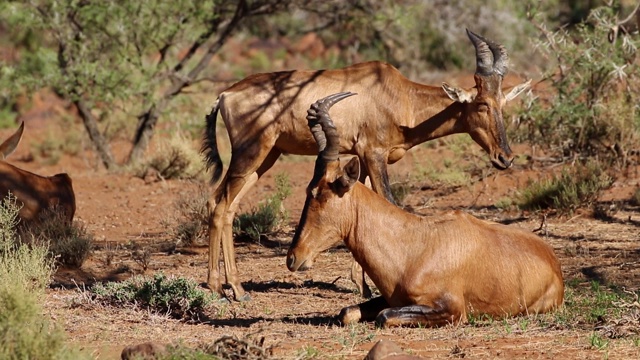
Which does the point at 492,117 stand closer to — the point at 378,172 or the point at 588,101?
the point at 378,172

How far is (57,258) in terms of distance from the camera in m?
11.6

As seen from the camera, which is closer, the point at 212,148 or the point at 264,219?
the point at 212,148

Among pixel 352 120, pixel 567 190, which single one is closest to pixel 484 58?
pixel 352 120

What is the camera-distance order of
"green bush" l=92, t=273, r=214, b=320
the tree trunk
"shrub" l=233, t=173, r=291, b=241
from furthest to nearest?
1. the tree trunk
2. "shrub" l=233, t=173, r=291, b=241
3. "green bush" l=92, t=273, r=214, b=320

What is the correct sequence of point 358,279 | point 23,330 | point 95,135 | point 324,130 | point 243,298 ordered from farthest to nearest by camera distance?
point 95,135, point 358,279, point 243,298, point 324,130, point 23,330

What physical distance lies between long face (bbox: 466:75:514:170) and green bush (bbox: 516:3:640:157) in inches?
150

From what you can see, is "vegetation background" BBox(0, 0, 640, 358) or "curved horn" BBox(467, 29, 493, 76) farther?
"vegetation background" BBox(0, 0, 640, 358)

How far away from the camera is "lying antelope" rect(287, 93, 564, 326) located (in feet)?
27.4

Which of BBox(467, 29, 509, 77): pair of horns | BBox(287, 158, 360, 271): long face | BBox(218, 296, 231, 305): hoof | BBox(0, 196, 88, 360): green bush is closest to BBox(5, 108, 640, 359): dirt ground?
BBox(218, 296, 231, 305): hoof

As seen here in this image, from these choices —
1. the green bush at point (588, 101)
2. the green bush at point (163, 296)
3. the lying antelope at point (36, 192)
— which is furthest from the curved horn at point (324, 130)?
the green bush at point (588, 101)

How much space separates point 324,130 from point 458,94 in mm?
2892

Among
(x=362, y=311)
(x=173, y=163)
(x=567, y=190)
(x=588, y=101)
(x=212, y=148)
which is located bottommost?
(x=362, y=311)

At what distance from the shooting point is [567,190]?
13.5 meters

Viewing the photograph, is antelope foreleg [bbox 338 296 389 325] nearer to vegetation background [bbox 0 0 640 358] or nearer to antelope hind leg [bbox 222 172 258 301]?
vegetation background [bbox 0 0 640 358]
